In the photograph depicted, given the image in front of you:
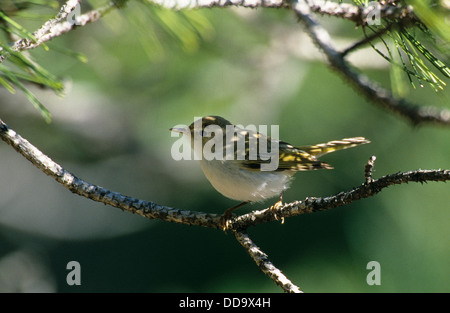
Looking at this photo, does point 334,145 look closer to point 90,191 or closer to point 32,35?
point 90,191

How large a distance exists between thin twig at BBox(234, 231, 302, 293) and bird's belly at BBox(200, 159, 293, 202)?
0.79 meters

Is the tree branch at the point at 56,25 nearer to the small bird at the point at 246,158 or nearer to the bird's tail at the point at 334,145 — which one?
the small bird at the point at 246,158

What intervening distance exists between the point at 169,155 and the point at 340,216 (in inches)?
59.6

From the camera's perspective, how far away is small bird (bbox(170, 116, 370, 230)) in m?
2.72

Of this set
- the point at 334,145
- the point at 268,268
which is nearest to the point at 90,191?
the point at 268,268

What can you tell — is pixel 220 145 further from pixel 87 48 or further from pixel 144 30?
pixel 87 48

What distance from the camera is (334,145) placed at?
112 inches

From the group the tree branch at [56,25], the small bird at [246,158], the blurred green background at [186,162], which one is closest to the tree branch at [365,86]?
the tree branch at [56,25]

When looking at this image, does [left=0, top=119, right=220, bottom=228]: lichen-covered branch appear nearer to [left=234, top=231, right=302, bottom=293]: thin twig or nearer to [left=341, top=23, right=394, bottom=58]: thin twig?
[left=234, top=231, right=302, bottom=293]: thin twig

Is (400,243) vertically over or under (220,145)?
under

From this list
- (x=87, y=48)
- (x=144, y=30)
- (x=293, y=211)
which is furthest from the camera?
(x=87, y=48)

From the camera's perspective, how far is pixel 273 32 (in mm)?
3936

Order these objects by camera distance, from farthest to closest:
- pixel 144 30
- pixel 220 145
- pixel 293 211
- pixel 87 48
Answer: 1. pixel 87 48
2. pixel 220 145
3. pixel 144 30
4. pixel 293 211

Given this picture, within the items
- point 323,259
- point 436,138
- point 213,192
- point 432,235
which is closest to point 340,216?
point 323,259
